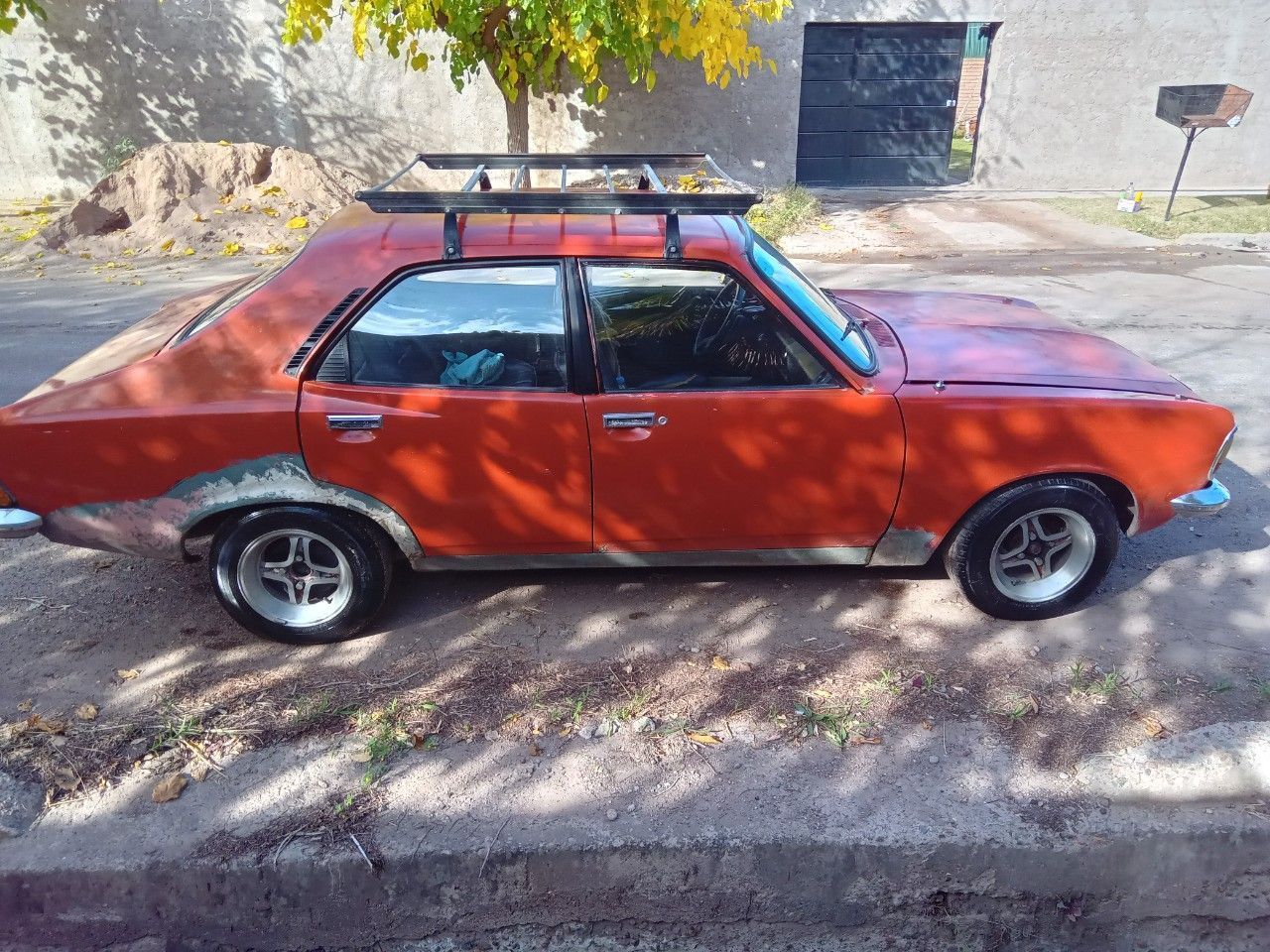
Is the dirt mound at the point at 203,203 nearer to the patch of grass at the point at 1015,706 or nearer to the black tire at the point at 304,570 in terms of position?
the black tire at the point at 304,570

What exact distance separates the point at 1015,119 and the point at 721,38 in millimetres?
6845

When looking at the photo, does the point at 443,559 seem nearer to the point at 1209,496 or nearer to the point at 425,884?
the point at 425,884

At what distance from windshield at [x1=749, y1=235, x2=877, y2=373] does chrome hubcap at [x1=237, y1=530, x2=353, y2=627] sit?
1.93 metres

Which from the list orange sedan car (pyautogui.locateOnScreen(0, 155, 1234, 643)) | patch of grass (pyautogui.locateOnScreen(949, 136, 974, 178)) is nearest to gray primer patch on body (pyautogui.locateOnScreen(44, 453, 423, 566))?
orange sedan car (pyautogui.locateOnScreen(0, 155, 1234, 643))

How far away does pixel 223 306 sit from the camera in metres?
3.70

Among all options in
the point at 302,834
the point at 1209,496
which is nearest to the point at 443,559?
the point at 302,834

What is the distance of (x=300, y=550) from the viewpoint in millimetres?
3611

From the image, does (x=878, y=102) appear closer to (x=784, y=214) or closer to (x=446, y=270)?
(x=784, y=214)

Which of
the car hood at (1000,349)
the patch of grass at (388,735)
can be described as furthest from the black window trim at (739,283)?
the patch of grass at (388,735)

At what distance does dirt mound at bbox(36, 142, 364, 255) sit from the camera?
36.6 feet

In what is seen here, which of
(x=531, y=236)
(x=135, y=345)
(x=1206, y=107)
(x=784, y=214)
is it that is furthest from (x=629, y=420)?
(x=1206, y=107)

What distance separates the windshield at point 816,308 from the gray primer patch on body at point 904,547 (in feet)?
2.13

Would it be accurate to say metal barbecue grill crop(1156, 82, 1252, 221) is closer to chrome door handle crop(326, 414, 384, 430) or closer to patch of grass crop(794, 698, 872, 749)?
patch of grass crop(794, 698, 872, 749)

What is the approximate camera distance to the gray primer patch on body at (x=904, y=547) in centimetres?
367
